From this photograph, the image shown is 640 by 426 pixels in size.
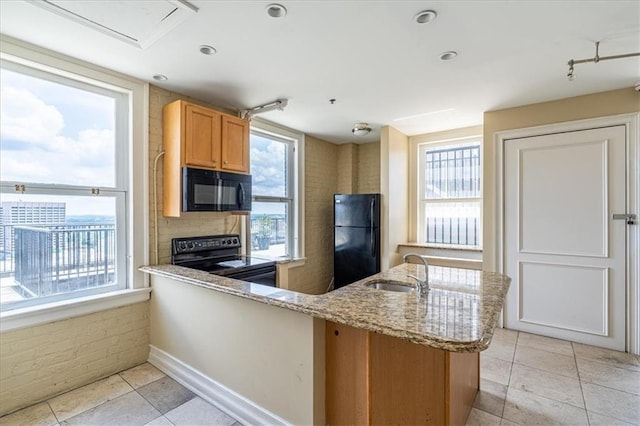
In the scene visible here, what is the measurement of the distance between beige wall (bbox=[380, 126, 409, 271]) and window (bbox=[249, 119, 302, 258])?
1.20 metres

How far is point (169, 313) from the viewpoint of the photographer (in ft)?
8.01

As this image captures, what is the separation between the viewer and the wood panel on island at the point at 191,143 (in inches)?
102

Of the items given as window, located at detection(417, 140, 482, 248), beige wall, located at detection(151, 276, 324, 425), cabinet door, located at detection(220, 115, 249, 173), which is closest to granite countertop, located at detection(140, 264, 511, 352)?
beige wall, located at detection(151, 276, 324, 425)

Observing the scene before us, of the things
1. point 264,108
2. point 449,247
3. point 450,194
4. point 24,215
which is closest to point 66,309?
point 24,215

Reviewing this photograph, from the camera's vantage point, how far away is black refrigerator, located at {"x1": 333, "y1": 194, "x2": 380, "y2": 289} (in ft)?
13.1

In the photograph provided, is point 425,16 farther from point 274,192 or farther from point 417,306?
point 274,192

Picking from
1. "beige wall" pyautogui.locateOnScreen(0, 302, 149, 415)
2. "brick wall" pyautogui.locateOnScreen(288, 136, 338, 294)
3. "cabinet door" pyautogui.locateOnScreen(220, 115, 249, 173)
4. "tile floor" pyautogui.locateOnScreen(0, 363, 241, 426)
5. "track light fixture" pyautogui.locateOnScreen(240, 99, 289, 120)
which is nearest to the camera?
"tile floor" pyautogui.locateOnScreen(0, 363, 241, 426)

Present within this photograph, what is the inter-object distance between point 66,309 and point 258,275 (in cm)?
141

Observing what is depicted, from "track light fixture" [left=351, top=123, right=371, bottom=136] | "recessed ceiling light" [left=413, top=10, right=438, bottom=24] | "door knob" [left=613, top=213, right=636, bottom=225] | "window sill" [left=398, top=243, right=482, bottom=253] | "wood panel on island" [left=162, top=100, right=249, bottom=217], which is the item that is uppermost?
"recessed ceiling light" [left=413, top=10, right=438, bottom=24]

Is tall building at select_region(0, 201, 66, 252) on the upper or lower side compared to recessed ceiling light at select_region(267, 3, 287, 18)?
lower

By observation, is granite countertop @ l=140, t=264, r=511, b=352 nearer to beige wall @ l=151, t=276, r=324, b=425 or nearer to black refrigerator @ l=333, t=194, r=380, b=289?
beige wall @ l=151, t=276, r=324, b=425

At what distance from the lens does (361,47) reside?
6.79 feet

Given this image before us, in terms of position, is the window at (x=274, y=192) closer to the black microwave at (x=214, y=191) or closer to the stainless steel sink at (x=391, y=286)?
the black microwave at (x=214, y=191)

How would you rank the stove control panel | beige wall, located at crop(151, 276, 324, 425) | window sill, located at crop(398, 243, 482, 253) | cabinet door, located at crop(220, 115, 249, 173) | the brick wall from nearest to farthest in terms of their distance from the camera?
beige wall, located at crop(151, 276, 324, 425) → the stove control panel → cabinet door, located at crop(220, 115, 249, 173) → window sill, located at crop(398, 243, 482, 253) → the brick wall
